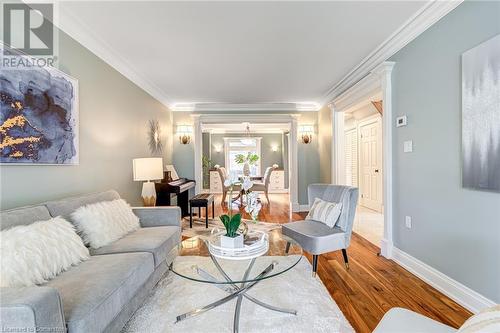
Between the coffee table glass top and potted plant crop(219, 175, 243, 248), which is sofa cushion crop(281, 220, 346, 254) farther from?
potted plant crop(219, 175, 243, 248)

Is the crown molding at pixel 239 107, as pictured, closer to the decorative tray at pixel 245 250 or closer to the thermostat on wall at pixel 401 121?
the thermostat on wall at pixel 401 121

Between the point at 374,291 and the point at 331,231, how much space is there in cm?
64

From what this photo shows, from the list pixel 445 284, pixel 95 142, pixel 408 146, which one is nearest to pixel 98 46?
pixel 95 142

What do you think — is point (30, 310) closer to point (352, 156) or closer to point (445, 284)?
point (445, 284)

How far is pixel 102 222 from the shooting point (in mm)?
2148

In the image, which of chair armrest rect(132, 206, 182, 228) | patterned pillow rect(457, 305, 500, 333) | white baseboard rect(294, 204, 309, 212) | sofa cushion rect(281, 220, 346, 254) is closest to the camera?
patterned pillow rect(457, 305, 500, 333)

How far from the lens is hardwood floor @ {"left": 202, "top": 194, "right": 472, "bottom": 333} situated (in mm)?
1857

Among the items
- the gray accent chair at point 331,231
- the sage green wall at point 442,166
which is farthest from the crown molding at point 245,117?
the gray accent chair at point 331,231

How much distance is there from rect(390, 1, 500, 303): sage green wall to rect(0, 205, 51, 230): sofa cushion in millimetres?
3210

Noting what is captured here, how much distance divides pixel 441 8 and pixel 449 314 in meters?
2.51

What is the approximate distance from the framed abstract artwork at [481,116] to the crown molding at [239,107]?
12.9 ft

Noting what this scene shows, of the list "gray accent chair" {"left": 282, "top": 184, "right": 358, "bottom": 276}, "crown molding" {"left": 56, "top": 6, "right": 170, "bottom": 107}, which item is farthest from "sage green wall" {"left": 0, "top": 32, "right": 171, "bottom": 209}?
"gray accent chair" {"left": 282, "top": 184, "right": 358, "bottom": 276}

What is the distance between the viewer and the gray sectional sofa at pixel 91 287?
0.95 m

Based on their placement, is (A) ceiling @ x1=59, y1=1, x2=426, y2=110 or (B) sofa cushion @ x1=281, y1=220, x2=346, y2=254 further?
(B) sofa cushion @ x1=281, y1=220, x2=346, y2=254
